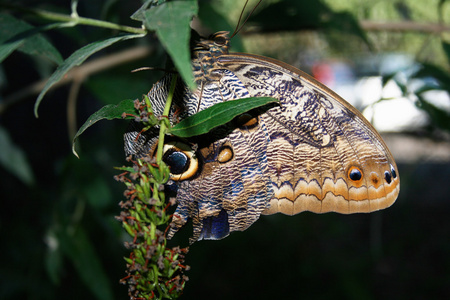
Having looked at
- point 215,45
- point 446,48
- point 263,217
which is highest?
point 263,217

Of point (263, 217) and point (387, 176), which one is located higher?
point (263, 217)

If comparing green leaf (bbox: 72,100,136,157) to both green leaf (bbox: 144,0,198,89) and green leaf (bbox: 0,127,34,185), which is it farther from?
green leaf (bbox: 0,127,34,185)

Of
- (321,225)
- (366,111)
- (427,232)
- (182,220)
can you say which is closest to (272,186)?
(182,220)

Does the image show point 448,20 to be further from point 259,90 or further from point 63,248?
point 63,248

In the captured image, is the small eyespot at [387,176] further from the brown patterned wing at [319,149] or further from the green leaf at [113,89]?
the green leaf at [113,89]

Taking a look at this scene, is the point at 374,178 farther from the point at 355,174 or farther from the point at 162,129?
the point at 162,129

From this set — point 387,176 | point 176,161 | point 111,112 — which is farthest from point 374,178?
point 111,112
